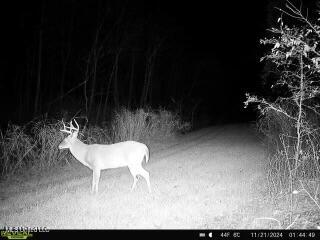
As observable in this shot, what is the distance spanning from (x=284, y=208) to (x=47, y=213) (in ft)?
15.0

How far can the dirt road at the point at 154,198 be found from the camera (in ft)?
19.6

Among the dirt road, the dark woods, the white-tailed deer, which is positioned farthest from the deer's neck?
the dark woods

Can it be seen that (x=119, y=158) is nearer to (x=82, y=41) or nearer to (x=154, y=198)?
(x=154, y=198)

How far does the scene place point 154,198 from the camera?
7.36 metres

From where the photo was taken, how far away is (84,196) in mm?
7816

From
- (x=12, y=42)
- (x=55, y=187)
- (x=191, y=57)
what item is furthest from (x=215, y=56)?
(x=55, y=187)

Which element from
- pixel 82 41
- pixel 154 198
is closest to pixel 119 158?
pixel 154 198

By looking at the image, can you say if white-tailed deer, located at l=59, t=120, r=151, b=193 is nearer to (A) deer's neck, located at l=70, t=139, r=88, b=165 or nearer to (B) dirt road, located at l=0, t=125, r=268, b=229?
(A) deer's neck, located at l=70, t=139, r=88, b=165

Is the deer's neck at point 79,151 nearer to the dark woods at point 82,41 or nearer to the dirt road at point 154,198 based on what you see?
the dirt road at point 154,198

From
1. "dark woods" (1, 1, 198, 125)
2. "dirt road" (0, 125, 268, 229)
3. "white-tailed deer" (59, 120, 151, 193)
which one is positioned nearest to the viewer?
"dirt road" (0, 125, 268, 229)

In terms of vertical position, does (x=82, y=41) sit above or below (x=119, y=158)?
above

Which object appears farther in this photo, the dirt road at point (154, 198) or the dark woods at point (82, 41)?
the dark woods at point (82, 41)

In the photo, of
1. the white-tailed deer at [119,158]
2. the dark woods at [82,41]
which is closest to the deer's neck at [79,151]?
the white-tailed deer at [119,158]

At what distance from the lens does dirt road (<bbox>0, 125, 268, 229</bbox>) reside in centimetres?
597
